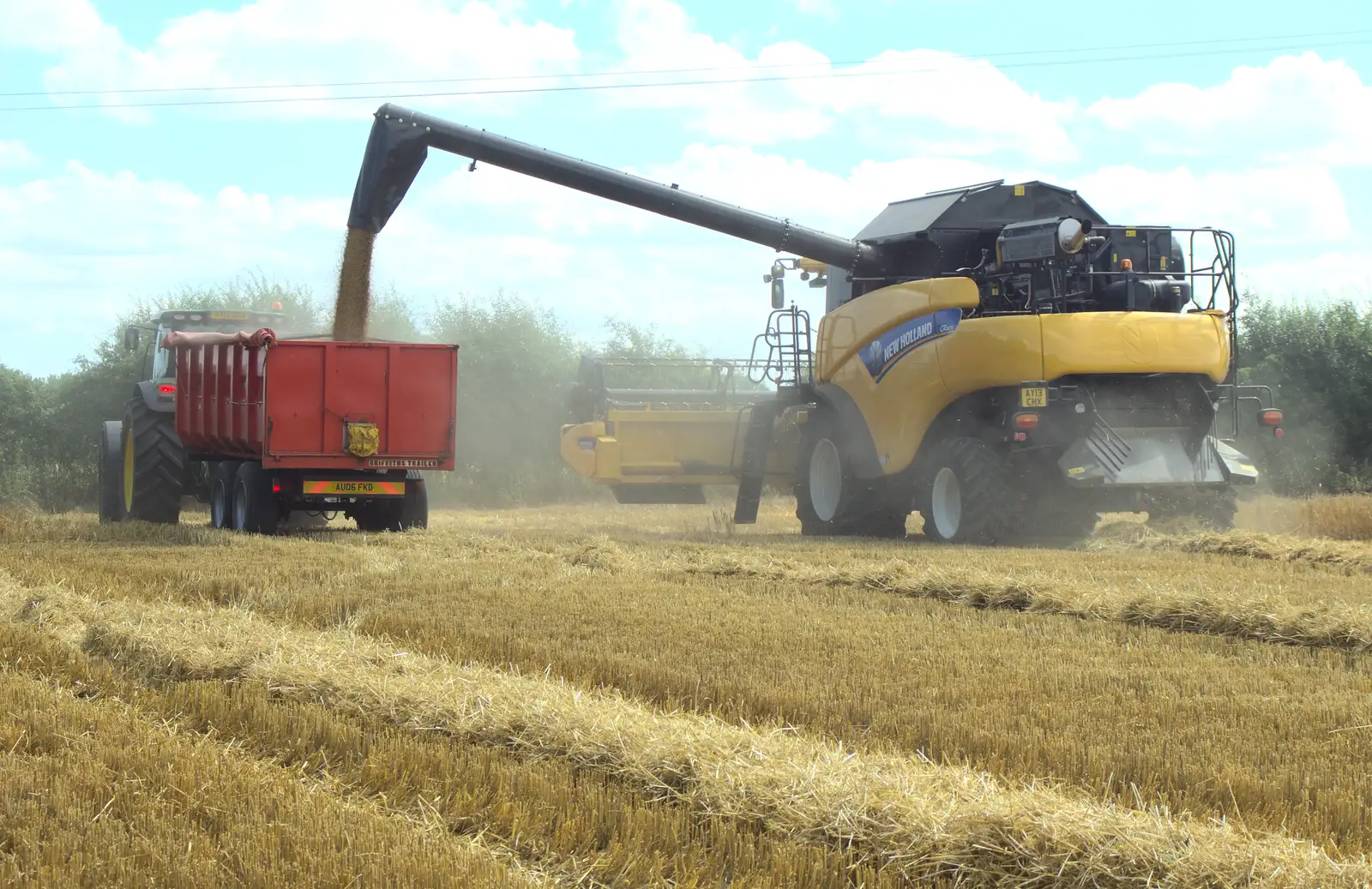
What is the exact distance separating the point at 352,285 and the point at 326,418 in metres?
1.77

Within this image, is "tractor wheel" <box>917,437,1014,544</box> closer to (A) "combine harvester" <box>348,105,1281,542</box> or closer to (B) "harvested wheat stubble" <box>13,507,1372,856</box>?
(A) "combine harvester" <box>348,105,1281,542</box>

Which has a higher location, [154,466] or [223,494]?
[154,466]

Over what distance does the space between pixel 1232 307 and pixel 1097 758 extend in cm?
963

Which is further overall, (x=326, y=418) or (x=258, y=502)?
(x=258, y=502)

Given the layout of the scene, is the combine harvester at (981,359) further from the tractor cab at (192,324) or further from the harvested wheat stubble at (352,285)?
the tractor cab at (192,324)

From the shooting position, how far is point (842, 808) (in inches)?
160

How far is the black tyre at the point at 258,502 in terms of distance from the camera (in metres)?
13.3

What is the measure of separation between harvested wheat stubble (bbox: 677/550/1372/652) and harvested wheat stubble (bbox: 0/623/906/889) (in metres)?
4.45

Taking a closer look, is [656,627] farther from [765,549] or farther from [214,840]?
[765,549]

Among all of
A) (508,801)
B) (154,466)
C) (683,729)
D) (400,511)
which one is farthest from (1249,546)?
(154,466)

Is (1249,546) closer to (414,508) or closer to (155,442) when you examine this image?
(414,508)

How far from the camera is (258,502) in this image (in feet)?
43.9

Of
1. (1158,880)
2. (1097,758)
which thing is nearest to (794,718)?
(1097,758)

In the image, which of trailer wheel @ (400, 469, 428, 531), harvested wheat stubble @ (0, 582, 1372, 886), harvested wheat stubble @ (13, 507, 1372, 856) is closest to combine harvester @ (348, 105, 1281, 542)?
harvested wheat stubble @ (13, 507, 1372, 856)
